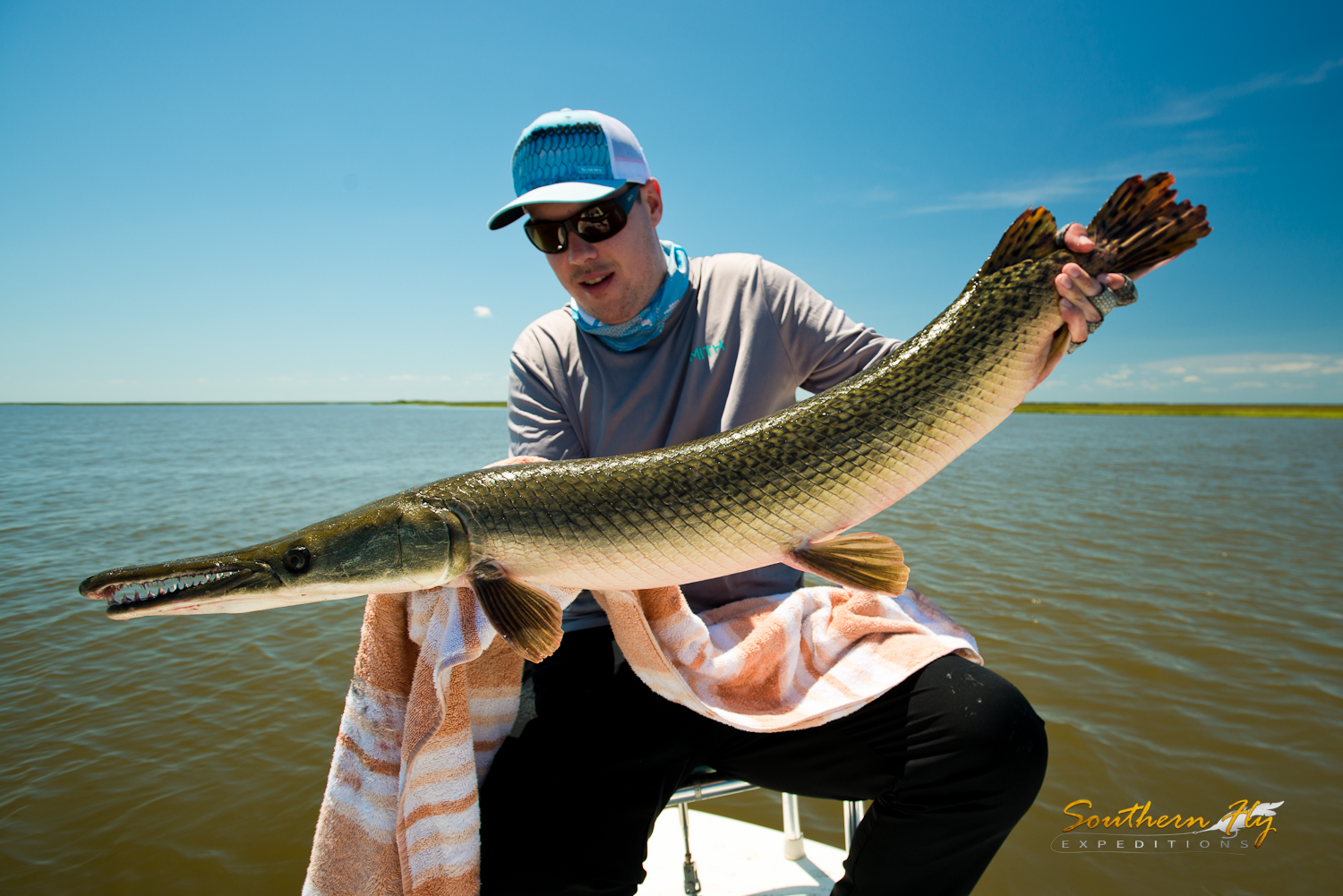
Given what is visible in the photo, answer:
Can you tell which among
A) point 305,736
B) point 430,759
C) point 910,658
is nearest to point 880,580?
point 910,658

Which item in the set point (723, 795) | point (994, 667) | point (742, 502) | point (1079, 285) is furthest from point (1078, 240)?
point (994, 667)

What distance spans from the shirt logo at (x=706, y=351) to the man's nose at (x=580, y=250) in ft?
1.92

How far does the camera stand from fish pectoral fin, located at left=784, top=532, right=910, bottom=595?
186 cm

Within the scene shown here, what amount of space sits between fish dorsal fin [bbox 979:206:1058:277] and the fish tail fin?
0.13 meters

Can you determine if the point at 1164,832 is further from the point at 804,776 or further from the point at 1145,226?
the point at 1145,226

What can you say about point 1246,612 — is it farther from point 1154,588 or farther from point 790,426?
point 790,426

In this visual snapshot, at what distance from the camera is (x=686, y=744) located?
6.68ft

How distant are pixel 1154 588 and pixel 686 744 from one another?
7.28m

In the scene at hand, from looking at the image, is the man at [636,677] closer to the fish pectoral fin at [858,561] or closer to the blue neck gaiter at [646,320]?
the blue neck gaiter at [646,320]

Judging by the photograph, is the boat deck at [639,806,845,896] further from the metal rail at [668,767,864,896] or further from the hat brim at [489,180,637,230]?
the hat brim at [489,180,637,230]

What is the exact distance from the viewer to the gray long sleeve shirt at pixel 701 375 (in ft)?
8.48

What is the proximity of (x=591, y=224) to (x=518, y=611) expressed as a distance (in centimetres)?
156

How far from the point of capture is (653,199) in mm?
2881

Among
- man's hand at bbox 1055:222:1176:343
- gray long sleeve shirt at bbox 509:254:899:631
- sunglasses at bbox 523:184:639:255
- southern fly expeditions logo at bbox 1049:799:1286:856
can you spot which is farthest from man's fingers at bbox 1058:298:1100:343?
southern fly expeditions logo at bbox 1049:799:1286:856
